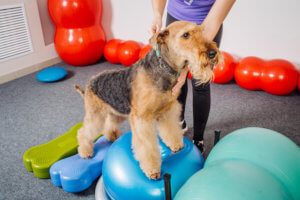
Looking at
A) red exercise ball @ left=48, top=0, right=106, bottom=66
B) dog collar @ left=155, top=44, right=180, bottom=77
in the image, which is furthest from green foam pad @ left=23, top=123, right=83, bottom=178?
red exercise ball @ left=48, top=0, right=106, bottom=66

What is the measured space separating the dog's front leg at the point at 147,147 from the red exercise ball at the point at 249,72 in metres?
2.02

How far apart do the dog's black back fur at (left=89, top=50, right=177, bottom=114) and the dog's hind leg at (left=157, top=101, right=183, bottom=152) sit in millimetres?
233

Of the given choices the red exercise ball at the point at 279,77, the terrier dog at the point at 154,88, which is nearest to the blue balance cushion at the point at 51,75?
the terrier dog at the point at 154,88

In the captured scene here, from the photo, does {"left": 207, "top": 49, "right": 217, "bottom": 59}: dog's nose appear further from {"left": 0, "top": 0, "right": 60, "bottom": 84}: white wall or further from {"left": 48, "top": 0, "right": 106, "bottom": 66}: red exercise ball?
{"left": 0, "top": 0, "right": 60, "bottom": 84}: white wall

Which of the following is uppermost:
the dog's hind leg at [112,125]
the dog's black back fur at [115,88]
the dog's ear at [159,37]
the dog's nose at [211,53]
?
the dog's ear at [159,37]

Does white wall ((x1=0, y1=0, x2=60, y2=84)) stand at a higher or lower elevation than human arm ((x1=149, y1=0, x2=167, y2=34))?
lower

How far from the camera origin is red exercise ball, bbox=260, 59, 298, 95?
2.83 m

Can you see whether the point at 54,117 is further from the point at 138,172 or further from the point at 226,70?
the point at 226,70

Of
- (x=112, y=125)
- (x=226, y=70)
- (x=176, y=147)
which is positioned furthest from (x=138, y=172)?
(x=226, y=70)

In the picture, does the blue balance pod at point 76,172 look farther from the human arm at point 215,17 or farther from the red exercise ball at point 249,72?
the red exercise ball at point 249,72

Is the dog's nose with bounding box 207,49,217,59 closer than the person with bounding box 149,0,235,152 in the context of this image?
Yes

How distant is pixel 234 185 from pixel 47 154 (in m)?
1.53

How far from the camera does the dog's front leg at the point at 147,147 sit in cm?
139

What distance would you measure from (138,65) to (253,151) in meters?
0.81
